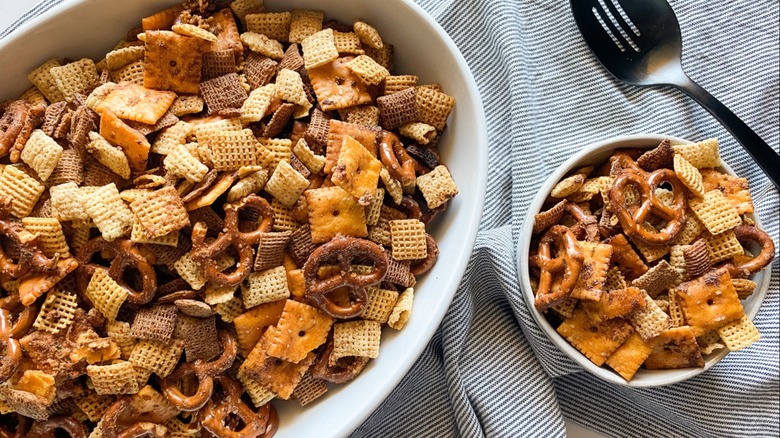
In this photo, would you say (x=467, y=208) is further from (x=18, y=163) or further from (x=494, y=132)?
(x=18, y=163)

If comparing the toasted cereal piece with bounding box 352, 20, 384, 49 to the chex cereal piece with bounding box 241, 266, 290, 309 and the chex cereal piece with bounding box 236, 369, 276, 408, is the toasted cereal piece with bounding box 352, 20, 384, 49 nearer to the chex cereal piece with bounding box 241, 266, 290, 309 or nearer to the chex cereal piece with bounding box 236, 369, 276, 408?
the chex cereal piece with bounding box 241, 266, 290, 309

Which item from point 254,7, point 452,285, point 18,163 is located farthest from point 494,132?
point 18,163

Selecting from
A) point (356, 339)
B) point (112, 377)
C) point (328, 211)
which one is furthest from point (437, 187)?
point (112, 377)

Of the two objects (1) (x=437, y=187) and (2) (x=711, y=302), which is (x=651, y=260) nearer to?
(2) (x=711, y=302)

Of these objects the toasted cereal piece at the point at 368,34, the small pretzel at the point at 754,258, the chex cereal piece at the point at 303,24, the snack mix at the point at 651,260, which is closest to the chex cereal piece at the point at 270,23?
the chex cereal piece at the point at 303,24

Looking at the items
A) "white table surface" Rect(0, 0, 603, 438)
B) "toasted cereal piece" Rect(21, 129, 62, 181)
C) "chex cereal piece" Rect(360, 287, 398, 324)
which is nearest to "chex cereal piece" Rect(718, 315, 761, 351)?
"chex cereal piece" Rect(360, 287, 398, 324)
